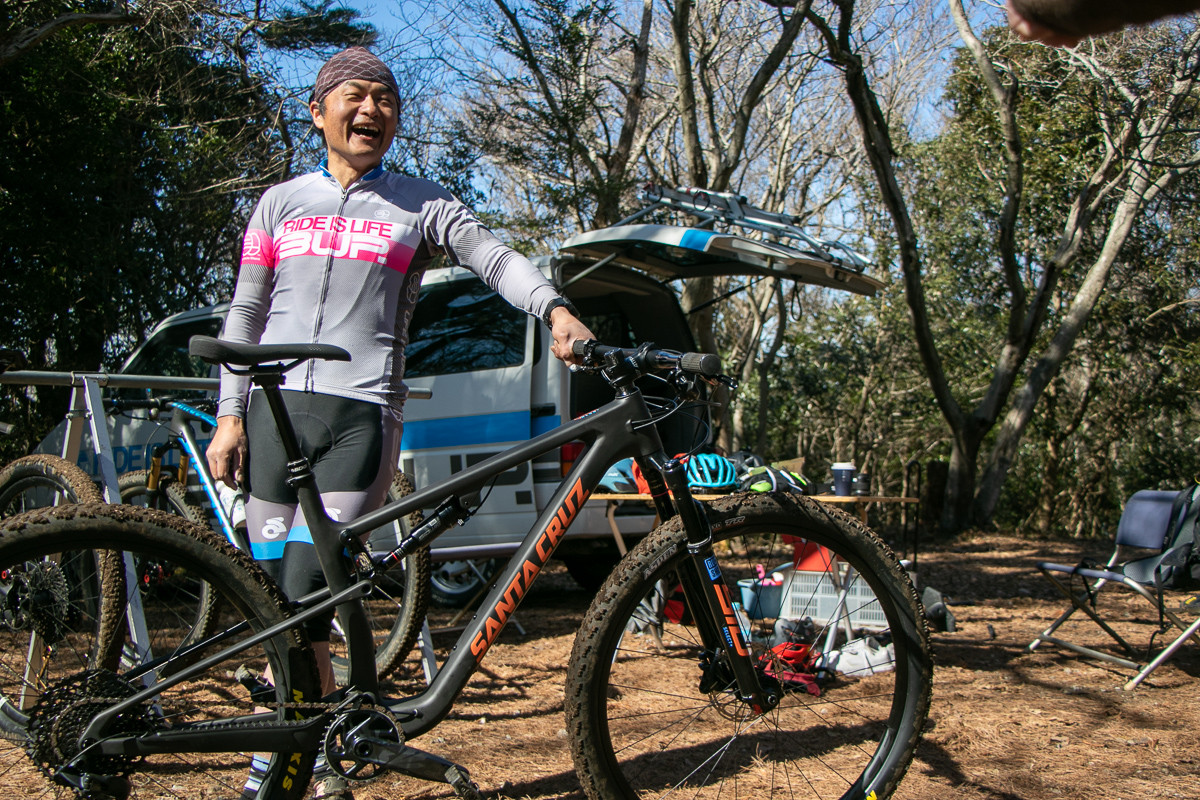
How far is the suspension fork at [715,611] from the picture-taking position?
212 cm

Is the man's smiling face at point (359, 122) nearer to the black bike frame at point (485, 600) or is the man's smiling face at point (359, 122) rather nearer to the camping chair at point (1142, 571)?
the black bike frame at point (485, 600)

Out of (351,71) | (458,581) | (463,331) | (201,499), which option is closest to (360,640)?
(351,71)

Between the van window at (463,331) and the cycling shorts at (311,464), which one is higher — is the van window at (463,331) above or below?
above

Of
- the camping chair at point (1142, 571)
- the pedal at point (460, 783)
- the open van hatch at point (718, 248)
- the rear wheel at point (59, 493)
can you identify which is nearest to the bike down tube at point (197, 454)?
the rear wheel at point (59, 493)

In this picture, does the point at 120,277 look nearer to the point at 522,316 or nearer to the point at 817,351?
the point at 522,316

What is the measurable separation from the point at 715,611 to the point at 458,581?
388 centimetres

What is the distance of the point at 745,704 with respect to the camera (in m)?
2.18

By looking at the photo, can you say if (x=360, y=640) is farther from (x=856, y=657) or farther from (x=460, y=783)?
(x=856, y=657)

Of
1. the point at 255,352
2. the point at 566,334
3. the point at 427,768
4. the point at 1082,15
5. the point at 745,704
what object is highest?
the point at 1082,15

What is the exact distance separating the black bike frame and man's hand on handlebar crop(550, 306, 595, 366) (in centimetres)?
15

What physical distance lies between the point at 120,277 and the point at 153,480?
4.43 m

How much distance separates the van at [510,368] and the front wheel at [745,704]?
5.24ft

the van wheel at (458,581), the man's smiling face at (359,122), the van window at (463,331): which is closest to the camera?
the man's smiling face at (359,122)

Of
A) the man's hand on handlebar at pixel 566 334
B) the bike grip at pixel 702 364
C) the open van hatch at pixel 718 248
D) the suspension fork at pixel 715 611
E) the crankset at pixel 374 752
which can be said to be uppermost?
the open van hatch at pixel 718 248
